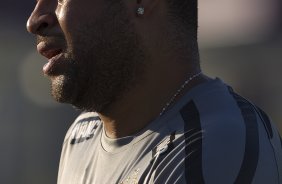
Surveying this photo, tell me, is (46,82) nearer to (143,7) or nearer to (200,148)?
(143,7)

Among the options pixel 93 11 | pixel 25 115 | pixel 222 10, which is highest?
pixel 93 11

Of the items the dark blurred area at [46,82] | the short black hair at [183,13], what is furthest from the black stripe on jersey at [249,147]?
the dark blurred area at [46,82]

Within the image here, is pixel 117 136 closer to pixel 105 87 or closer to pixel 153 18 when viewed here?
pixel 105 87

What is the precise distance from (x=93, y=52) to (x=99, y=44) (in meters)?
0.04

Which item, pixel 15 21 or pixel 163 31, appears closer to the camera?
pixel 163 31

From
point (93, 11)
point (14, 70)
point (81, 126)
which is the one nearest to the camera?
point (93, 11)

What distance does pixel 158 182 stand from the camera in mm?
2191

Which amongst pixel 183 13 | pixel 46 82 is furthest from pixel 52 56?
pixel 46 82

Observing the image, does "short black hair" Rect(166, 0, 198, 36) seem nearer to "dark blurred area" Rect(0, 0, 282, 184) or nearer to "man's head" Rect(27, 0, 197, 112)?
"man's head" Rect(27, 0, 197, 112)

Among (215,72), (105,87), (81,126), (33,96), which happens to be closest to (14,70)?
(33,96)

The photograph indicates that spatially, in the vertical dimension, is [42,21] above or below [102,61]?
A: above

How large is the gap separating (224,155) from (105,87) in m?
0.59

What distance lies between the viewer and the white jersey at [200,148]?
84.3 inches

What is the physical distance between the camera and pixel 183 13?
8.39 feet
